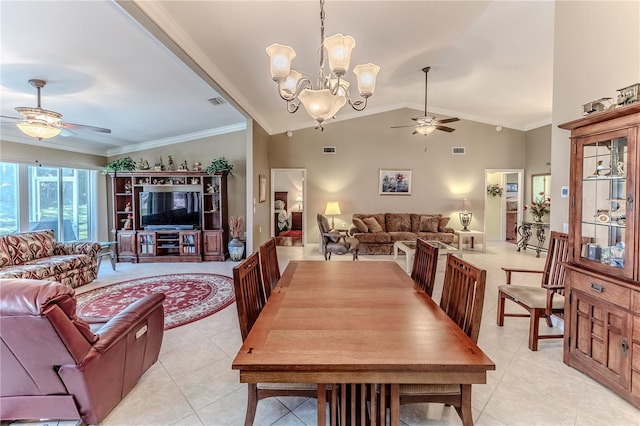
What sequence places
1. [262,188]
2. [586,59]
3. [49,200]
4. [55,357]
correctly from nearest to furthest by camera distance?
[55,357]
[586,59]
[49,200]
[262,188]

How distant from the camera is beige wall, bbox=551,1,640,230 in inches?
91.2

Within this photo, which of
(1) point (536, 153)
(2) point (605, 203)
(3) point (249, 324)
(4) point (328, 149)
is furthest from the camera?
(4) point (328, 149)

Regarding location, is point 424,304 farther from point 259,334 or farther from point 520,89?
point 520,89

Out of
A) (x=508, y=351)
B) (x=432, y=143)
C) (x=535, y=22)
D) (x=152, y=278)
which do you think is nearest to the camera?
(x=508, y=351)

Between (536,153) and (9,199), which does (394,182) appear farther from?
(9,199)

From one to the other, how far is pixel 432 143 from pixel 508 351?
20.3ft

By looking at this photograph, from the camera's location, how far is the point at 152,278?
4.93m

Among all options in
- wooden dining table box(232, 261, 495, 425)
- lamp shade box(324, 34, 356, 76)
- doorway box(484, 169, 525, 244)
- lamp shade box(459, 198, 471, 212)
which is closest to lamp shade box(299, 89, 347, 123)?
lamp shade box(324, 34, 356, 76)

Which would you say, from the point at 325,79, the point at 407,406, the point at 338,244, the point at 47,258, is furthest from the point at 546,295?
the point at 47,258

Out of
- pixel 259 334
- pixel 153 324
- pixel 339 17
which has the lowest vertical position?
pixel 153 324

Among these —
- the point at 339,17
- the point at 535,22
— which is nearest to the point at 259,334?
the point at 339,17

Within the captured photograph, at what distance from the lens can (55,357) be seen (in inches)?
60.1

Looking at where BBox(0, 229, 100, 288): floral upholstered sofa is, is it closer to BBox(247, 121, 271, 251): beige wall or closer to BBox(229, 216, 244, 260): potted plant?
BBox(229, 216, 244, 260): potted plant

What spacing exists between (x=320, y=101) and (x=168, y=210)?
5.28 metres
